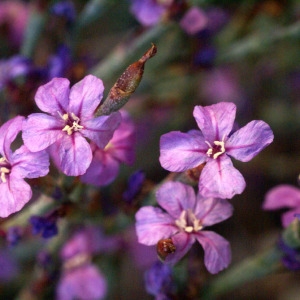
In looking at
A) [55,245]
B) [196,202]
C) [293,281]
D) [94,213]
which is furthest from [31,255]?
[293,281]

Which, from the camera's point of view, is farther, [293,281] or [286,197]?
[293,281]

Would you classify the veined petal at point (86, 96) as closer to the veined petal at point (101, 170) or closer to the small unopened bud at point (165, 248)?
the veined petal at point (101, 170)

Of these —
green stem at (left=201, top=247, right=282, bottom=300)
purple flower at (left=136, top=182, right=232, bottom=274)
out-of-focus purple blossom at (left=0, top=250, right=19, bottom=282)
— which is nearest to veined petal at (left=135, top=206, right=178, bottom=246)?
purple flower at (left=136, top=182, right=232, bottom=274)

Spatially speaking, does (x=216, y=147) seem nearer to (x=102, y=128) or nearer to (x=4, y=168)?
(x=102, y=128)

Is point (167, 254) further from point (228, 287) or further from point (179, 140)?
point (228, 287)

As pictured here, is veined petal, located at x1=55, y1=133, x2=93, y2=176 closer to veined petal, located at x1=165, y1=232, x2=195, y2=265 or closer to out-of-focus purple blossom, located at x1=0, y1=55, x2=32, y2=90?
Result: veined petal, located at x1=165, y1=232, x2=195, y2=265
